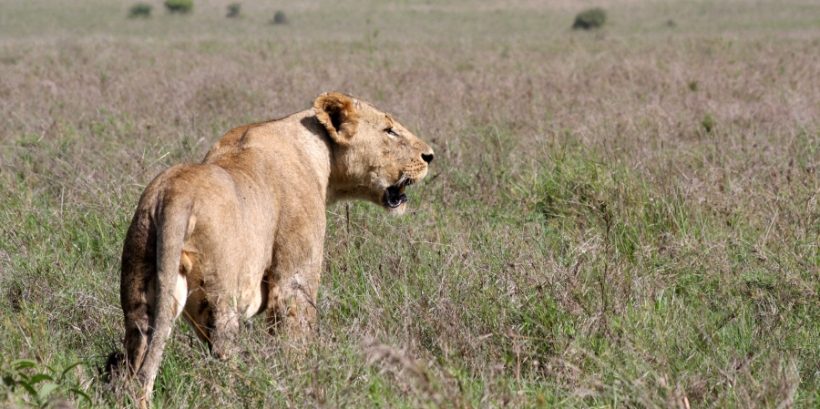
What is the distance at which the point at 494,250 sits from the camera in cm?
498

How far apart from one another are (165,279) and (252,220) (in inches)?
21.7

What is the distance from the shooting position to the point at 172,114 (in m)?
9.77

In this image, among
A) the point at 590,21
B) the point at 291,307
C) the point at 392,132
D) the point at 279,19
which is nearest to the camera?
the point at 291,307

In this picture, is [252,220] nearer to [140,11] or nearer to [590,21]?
[590,21]

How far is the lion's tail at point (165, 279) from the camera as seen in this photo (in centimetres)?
305

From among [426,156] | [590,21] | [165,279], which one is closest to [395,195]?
[426,156]

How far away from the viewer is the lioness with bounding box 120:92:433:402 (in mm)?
3148

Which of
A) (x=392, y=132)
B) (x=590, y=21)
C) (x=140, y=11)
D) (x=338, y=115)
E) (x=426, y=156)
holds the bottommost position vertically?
(x=140, y=11)

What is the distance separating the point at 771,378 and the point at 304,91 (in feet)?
31.1

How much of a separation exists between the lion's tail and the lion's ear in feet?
4.35

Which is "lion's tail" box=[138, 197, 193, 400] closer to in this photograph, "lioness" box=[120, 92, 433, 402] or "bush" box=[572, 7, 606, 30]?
"lioness" box=[120, 92, 433, 402]

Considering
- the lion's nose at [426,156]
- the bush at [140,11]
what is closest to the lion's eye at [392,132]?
the lion's nose at [426,156]

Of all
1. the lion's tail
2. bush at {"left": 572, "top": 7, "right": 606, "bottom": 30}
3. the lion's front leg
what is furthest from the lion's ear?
bush at {"left": 572, "top": 7, "right": 606, "bottom": 30}

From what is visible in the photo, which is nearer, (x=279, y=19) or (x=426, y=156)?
(x=426, y=156)
